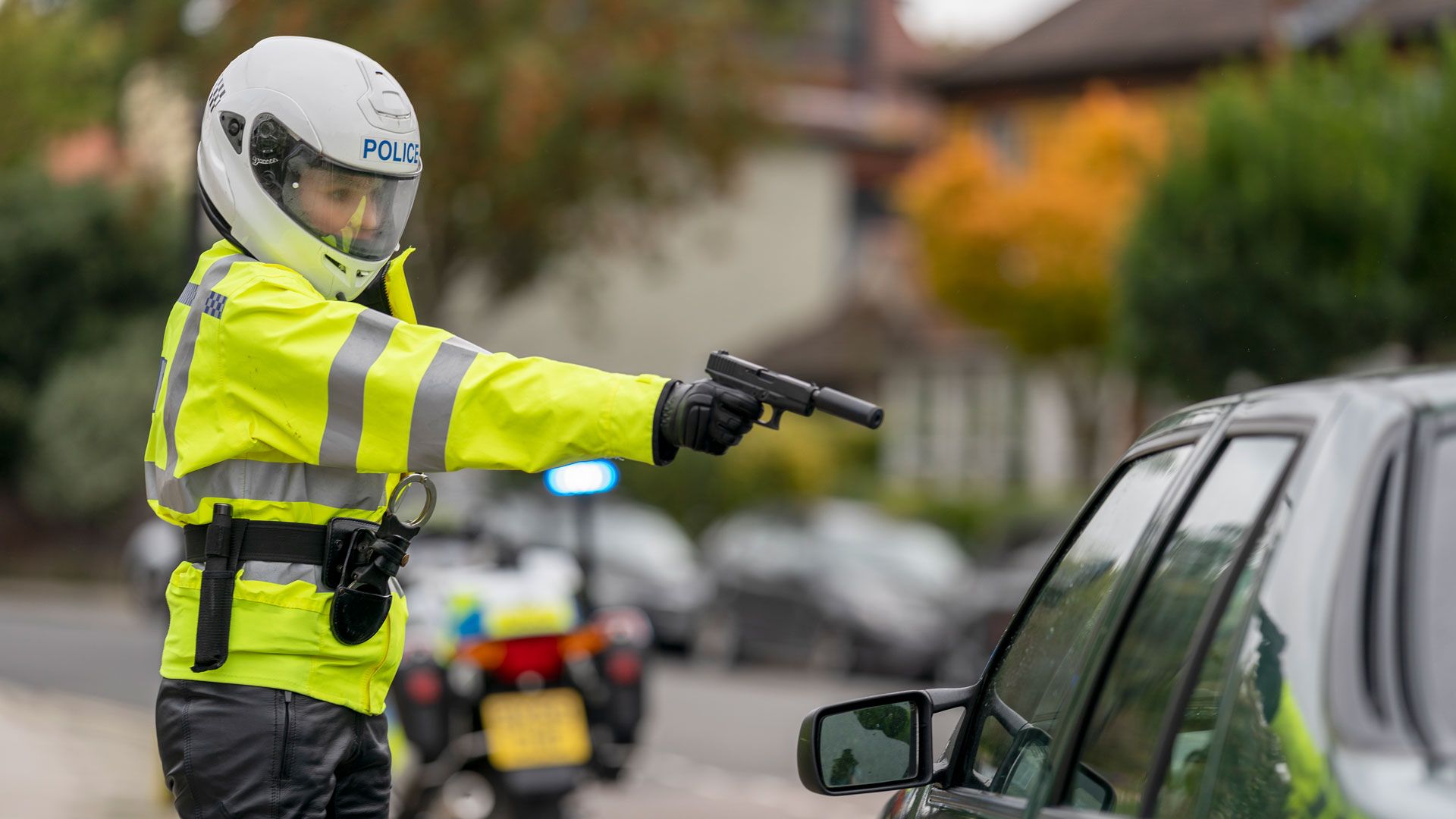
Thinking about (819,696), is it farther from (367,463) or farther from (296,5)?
(367,463)

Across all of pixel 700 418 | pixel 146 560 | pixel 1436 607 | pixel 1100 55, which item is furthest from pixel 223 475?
pixel 1100 55

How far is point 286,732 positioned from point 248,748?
66 millimetres

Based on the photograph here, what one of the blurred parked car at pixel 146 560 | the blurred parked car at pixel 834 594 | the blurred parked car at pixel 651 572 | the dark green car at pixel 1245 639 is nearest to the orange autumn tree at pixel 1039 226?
the blurred parked car at pixel 834 594

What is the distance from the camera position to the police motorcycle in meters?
7.89

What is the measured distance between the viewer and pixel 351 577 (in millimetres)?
3381

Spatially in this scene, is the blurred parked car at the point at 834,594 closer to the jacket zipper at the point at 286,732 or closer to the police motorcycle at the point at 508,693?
the police motorcycle at the point at 508,693

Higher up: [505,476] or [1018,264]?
[1018,264]

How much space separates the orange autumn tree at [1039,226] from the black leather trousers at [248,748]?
25629mm

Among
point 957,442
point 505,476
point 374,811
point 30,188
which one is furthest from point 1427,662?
point 957,442

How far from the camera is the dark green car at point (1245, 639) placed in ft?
5.99

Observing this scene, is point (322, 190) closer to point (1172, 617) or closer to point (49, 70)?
point (1172, 617)

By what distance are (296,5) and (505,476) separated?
977cm

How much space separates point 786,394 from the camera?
311 cm

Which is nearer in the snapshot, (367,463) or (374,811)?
(367,463)
